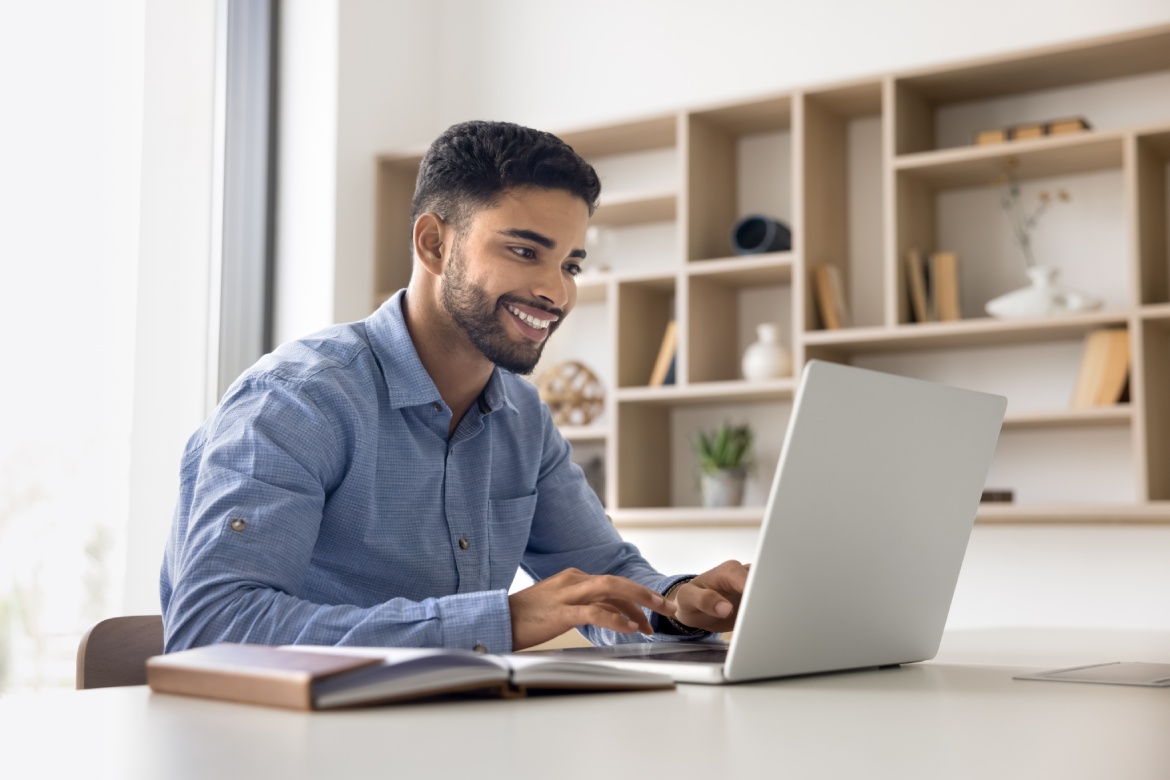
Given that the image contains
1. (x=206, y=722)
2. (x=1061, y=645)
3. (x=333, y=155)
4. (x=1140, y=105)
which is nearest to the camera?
(x=206, y=722)

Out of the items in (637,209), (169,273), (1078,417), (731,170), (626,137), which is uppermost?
(626,137)

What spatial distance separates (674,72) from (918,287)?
1.14 metres

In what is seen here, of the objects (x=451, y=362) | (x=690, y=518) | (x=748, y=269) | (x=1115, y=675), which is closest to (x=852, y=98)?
(x=748, y=269)

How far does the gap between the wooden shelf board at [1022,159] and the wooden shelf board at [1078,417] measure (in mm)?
619

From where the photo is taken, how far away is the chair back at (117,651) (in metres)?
1.38

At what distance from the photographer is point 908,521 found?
112 centimetres

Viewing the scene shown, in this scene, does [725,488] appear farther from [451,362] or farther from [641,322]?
[451,362]

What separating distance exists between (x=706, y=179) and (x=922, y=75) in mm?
667

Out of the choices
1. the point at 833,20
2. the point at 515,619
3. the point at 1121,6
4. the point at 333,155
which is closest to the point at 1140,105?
the point at 1121,6

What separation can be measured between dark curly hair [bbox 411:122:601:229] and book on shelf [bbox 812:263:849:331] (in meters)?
1.52

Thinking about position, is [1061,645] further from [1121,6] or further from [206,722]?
[1121,6]

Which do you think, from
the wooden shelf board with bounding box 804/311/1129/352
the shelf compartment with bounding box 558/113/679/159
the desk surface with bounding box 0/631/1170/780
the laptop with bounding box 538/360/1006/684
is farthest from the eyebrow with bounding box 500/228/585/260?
the shelf compartment with bounding box 558/113/679/159

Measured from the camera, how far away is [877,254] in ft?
11.0

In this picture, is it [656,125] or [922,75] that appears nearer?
[922,75]
